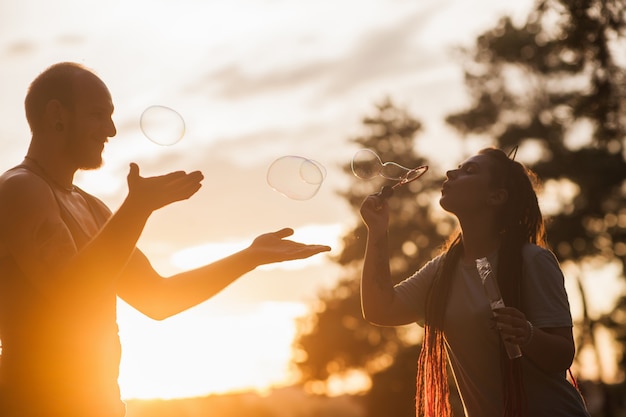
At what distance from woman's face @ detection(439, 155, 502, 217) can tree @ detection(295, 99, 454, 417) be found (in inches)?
1138

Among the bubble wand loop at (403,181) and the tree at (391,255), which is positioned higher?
the tree at (391,255)

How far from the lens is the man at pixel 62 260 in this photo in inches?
131

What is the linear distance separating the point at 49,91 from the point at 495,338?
99.8 inches

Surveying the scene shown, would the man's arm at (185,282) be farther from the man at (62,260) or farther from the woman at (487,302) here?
the woman at (487,302)

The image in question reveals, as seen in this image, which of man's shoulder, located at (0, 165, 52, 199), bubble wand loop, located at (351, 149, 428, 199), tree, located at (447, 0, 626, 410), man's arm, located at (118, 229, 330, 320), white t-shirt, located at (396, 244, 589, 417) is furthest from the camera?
tree, located at (447, 0, 626, 410)

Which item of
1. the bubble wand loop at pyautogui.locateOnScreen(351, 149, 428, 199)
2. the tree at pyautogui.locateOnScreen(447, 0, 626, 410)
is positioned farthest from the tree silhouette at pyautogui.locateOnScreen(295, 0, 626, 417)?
the bubble wand loop at pyautogui.locateOnScreen(351, 149, 428, 199)

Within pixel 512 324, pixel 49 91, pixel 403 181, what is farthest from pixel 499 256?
pixel 49 91

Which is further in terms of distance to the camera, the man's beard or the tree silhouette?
the tree silhouette

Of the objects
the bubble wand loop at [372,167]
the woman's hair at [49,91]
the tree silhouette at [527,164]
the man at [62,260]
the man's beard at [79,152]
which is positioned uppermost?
the tree silhouette at [527,164]

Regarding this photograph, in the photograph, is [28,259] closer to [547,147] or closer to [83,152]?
[83,152]

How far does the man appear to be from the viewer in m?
3.33

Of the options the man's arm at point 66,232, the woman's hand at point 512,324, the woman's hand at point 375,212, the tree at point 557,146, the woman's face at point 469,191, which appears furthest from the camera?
the tree at point 557,146

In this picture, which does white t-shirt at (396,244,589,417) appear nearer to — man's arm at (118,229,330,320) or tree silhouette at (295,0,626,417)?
man's arm at (118,229,330,320)

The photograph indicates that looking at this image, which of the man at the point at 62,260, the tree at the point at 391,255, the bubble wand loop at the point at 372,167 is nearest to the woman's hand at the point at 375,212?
the bubble wand loop at the point at 372,167
